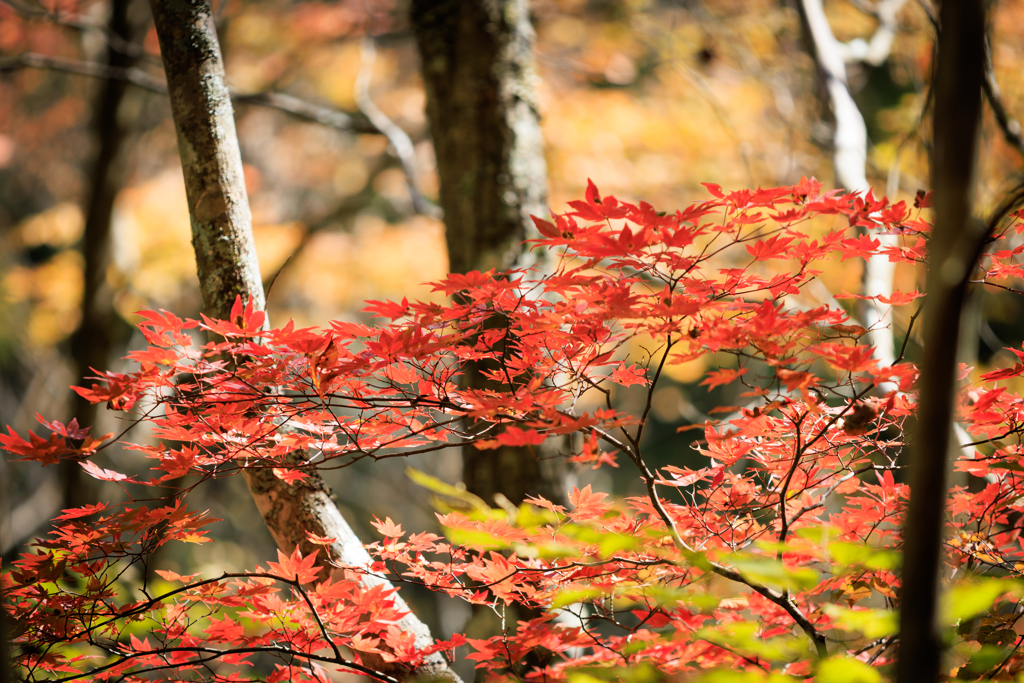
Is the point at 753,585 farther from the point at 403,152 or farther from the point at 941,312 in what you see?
the point at 403,152

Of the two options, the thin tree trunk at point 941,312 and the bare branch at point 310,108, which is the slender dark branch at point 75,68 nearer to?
the bare branch at point 310,108

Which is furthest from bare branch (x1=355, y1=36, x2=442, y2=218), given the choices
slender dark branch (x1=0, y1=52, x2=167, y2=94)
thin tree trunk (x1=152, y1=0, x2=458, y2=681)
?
thin tree trunk (x1=152, y1=0, x2=458, y2=681)

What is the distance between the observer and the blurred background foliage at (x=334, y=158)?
5.64 m

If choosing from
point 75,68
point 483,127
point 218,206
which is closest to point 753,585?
point 218,206

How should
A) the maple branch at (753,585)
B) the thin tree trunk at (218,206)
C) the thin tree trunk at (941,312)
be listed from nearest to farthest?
the thin tree trunk at (941,312), the maple branch at (753,585), the thin tree trunk at (218,206)

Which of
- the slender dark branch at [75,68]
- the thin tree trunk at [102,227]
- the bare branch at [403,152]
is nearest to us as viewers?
the slender dark branch at [75,68]

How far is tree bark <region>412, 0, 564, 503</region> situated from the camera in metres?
2.46

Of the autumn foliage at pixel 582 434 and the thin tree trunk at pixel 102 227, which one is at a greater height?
the thin tree trunk at pixel 102 227

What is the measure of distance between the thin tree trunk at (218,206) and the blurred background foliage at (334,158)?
12.2 feet

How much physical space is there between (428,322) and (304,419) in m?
0.43

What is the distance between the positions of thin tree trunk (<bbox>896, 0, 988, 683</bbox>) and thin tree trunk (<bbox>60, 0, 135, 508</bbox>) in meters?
4.60

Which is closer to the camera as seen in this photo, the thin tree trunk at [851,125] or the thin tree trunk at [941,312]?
the thin tree trunk at [941,312]

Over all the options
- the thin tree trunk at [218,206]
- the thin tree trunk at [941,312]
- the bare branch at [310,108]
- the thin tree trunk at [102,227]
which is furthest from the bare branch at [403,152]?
the thin tree trunk at [941,312]

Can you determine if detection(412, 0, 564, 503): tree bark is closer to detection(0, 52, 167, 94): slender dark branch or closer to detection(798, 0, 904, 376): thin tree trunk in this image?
detection(798, 0, 904, 376): thin tree trunk
